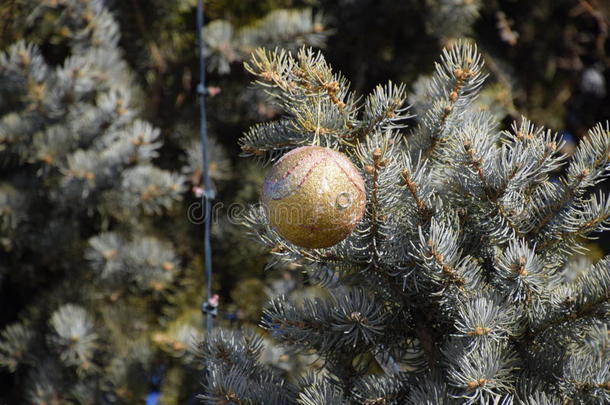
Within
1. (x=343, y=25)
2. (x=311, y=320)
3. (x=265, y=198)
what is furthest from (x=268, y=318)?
(x=343, y=25)

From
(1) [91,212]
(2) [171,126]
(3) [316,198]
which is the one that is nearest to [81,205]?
(1) [91,212]

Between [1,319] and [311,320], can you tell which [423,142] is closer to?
[311,320]

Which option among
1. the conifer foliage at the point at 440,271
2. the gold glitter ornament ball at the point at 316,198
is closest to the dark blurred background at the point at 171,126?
the conifer foliage at the point at 440,271

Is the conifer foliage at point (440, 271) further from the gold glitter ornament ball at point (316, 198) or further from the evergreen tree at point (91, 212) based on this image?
the evergreen tree at point (91, 212)

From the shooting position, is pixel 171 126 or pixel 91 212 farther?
pixel 171 126

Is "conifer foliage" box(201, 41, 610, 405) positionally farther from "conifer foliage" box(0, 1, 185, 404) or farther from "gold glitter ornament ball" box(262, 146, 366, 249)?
→ "conifer foliage" box(0, 1, 185, 404)

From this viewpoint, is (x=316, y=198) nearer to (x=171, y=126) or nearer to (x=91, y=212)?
(x=91, y=212)
